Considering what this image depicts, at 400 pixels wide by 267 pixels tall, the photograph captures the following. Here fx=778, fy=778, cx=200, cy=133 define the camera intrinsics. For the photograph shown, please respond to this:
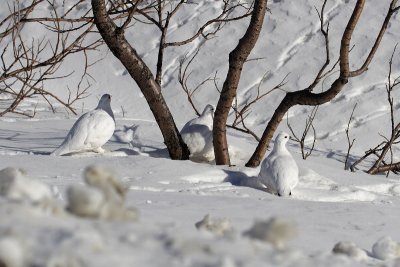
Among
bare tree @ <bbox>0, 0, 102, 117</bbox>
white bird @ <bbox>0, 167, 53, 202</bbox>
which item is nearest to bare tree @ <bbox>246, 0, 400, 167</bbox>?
bare tree @ <bbox>0, 0, 102, 117</bbox>

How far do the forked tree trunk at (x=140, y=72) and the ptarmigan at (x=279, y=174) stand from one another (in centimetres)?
63

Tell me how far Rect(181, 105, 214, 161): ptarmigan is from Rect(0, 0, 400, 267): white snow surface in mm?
168

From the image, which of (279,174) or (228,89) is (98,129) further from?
(279,174)

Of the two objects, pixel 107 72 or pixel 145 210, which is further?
pixel 107 72

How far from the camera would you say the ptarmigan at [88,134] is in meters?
3.99

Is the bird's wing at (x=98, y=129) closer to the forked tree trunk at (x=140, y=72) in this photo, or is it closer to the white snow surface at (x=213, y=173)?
the white snow surface at (x=213, y=173)

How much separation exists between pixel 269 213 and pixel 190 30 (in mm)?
5784

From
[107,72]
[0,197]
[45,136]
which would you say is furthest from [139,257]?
[107,72]

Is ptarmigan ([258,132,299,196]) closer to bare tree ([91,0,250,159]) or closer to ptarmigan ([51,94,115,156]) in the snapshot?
bare tree ([91,0,250,159])

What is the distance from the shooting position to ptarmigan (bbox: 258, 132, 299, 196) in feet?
11.1

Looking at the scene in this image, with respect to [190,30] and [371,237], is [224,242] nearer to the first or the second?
[371,237]

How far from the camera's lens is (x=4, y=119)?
5789 millimetres

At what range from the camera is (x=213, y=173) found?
3.58 metres

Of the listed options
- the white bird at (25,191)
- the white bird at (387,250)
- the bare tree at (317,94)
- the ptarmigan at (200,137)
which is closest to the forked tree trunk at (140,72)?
the ptarmigan at (200,137)
